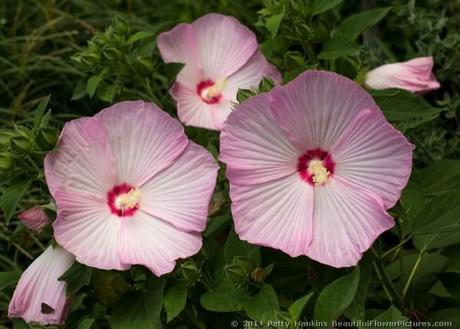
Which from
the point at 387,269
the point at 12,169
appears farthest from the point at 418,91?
the point at 12,169

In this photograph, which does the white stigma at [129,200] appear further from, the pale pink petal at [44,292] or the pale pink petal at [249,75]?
the pale pink petal at [249,75]

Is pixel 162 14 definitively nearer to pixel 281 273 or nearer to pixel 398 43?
pixel 398 43

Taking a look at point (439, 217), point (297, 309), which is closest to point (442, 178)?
point (439, 217)

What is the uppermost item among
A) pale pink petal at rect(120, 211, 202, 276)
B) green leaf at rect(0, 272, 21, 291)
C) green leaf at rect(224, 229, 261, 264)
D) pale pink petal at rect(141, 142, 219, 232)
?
pale pink petal at rect(141, 142, 219, 232)

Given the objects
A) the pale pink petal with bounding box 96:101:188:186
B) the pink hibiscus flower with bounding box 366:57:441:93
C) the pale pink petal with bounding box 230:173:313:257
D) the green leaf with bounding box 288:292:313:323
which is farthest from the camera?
the pink hibiscus flower with bounding box 366:57:441:93

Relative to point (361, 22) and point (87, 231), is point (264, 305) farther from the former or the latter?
point (361, 22)

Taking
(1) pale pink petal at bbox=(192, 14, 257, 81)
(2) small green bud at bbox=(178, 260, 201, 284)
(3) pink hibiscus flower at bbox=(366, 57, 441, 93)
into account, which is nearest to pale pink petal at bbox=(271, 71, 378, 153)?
(2) small green bud at bbox=(178, 260, 201, 284)

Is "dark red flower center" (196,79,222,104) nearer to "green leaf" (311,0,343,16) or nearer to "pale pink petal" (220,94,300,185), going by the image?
"green leaf" (311,0,343,16)
